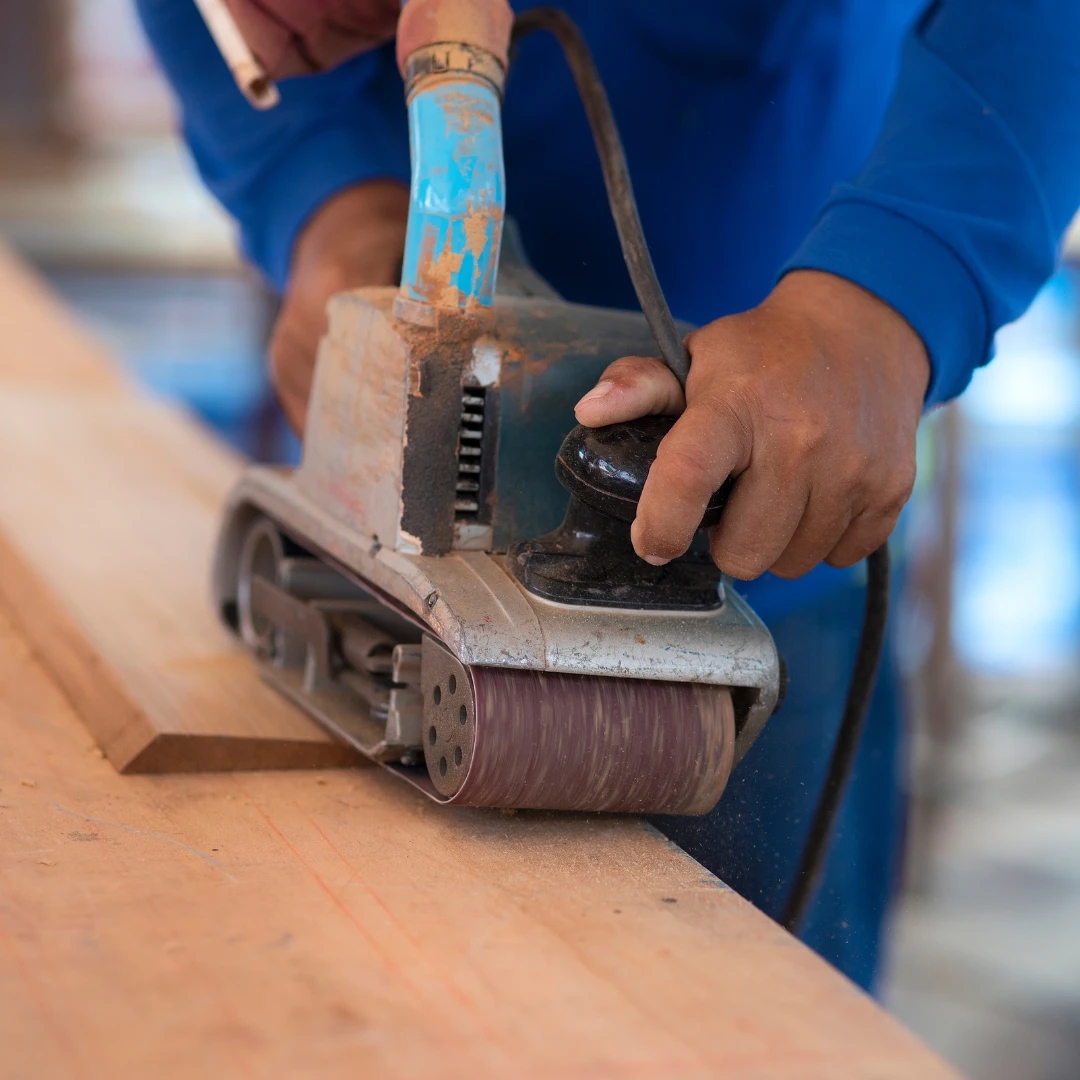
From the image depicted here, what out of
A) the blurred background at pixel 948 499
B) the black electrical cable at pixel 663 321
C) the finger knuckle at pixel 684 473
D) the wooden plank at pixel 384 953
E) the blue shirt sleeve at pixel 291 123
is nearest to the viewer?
the wooden plank at pixel 384 953

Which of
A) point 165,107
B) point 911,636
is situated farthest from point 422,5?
point 165,107

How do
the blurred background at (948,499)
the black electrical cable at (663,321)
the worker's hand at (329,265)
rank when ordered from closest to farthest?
1. the black electrical cable at (663,321)
2. the worker's hand at (329,265)
3. the blurred background at (948,499)

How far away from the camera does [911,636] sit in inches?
123

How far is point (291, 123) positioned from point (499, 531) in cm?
70

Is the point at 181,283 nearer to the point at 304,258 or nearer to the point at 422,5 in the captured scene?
the point at 304,258

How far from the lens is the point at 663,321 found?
29.9 inches

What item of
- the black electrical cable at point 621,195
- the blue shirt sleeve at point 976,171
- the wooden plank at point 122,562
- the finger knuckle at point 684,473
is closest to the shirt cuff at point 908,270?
the blue shirt sleeve at point 976,171

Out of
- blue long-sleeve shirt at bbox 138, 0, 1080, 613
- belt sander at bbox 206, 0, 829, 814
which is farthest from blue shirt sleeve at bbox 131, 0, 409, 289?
belt sander at bbox 206, 0, 829, 814

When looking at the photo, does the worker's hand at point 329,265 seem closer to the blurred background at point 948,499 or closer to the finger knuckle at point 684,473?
the finger knuckle at point 684,473

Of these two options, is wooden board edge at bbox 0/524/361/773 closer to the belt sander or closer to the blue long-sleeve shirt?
the belt sander

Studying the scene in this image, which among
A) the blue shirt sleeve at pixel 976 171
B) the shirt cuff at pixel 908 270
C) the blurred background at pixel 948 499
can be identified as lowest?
the blurred background at pixel 948 499

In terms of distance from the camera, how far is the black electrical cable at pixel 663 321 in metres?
0.80

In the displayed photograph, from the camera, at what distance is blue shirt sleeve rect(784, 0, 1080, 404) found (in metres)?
0.85

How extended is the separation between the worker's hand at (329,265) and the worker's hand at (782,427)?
1.46ft
